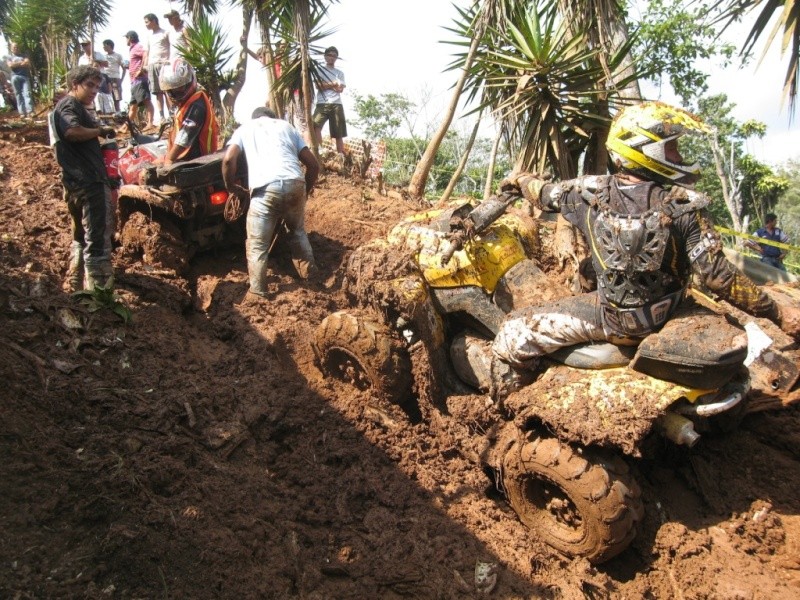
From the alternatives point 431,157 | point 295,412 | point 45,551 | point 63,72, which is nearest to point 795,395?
point 295,412

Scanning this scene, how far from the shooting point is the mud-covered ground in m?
3.02

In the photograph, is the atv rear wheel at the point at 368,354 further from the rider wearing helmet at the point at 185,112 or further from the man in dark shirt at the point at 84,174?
the rider wearing helmet at the point at 185,112

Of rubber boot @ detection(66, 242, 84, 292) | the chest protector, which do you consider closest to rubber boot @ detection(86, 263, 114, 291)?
rubber boot @ detection(66, 242, 84, 292)

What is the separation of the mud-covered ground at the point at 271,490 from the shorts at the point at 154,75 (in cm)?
800

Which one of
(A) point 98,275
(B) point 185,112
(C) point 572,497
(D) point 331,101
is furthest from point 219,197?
(D) point 331,101

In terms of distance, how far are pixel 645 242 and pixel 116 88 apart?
14.2m

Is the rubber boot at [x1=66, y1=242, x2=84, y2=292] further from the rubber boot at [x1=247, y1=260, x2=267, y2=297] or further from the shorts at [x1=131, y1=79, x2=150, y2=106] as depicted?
the shorts at [x1=131, y1=79, x2=150, y2=106]

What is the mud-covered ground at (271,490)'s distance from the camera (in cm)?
302

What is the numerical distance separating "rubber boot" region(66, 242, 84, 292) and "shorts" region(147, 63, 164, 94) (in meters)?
7.41

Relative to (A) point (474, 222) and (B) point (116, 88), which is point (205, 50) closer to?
(B) point (116, 88)

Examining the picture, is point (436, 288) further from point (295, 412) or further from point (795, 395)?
point (795, 395)

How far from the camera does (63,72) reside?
13711mm

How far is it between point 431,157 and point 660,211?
603cm

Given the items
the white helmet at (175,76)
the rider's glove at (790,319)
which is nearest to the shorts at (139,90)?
the white helmet at (175,76)
